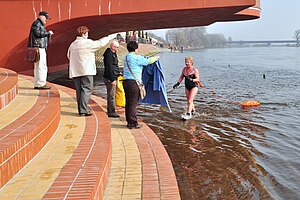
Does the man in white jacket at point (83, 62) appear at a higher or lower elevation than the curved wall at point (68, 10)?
lower

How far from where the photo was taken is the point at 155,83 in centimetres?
771

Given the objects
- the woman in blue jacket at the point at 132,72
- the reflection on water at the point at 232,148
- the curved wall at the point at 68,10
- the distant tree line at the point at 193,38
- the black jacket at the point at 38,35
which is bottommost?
the reflection on water at the point at 232,148

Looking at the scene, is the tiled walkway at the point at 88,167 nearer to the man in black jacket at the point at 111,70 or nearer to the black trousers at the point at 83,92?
the black trousers at the point at 83,92

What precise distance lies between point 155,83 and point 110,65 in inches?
43.6

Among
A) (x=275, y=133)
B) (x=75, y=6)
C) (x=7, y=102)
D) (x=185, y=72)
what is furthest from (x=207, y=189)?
(x=75, y=6)

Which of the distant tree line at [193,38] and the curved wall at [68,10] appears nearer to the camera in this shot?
the curved wall at [68,10]

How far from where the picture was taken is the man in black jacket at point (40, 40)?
22.8 feet

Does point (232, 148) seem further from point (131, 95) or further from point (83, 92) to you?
point (83, 92)

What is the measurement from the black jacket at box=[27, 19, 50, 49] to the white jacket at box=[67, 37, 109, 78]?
1.24 m

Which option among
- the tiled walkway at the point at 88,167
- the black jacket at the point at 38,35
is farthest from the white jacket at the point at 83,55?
the black jacket at the point at 38,35

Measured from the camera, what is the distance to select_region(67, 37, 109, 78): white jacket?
6.00 m

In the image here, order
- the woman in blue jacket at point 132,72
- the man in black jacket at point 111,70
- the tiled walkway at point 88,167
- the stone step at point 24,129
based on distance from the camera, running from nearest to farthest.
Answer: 1. the tiled walkway at point 88,167
2. the stone step at point 24,129
3. the woman in blue jacket at point 132,72
4. the man in black jacket at point 111,70

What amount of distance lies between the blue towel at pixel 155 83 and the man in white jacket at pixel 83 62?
71.4 inches

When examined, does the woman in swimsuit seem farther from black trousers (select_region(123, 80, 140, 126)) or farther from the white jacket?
the white jacket
